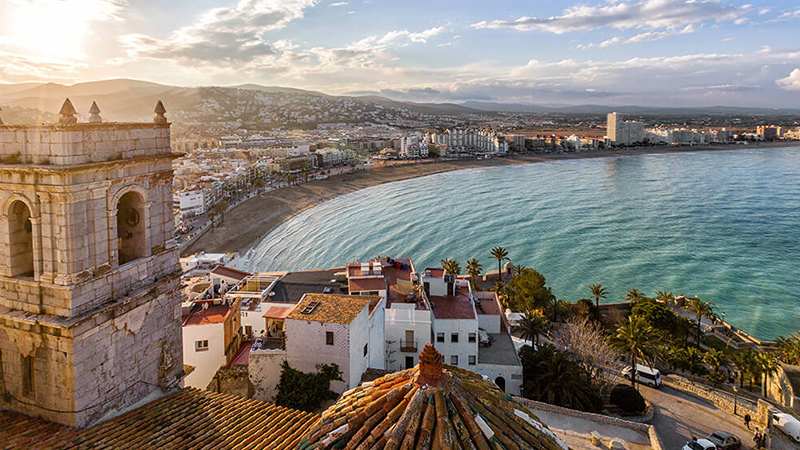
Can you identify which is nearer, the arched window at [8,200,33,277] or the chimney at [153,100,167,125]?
the arched window at [8,200,33,277]

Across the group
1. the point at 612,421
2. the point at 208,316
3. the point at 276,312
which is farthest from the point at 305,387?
the point at 612,421

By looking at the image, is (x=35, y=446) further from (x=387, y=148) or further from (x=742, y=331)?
(x=387, y=148)

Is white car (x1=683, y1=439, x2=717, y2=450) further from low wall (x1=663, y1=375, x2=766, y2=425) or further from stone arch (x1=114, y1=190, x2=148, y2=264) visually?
stone arch (x1=114, y1=190, x2=148, y2=264)

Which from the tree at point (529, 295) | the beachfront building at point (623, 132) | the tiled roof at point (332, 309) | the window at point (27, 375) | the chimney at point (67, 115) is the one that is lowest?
the tree at point (529, 295)

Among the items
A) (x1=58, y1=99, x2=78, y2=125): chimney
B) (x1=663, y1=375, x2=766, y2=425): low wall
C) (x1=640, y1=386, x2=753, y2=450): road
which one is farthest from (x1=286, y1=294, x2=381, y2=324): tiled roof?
(x1=663, y1=375, x2=766, y2=425): low wall

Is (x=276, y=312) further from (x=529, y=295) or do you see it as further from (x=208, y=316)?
(x=529, y=295)

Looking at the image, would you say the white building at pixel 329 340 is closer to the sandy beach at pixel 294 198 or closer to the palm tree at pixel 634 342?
the palm tree at pixel 634 342

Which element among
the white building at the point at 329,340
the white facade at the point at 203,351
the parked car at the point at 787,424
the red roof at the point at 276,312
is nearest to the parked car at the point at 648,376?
the parked car at the point at 787,424
